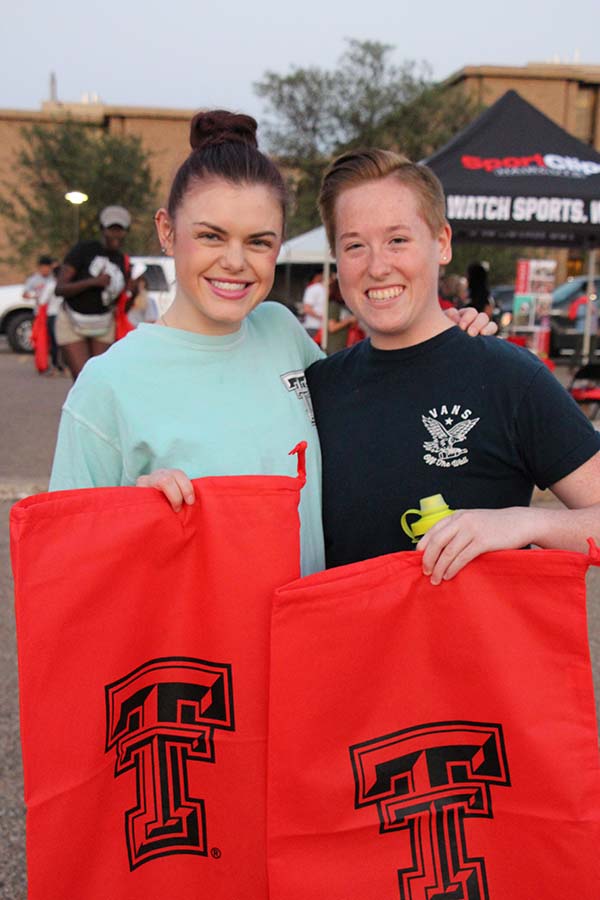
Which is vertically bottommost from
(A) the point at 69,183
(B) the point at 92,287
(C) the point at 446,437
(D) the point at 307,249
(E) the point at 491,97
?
(C) the point at 446,437

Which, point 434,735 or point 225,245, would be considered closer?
point 434,735

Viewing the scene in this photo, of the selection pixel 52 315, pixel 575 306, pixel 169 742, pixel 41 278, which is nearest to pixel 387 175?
pixel 169 742

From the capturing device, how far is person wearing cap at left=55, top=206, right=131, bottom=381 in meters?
7.81

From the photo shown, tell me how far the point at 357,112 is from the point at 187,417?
31.2 m

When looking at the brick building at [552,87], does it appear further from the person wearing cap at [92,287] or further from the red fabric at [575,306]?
the person wearing cap at [92,287]

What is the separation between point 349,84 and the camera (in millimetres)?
30891

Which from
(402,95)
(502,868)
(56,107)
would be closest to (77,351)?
(502,868)

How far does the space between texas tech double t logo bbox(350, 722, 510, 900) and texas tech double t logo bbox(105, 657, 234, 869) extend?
0.90 feet

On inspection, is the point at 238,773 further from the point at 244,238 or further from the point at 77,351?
the point at 77,351

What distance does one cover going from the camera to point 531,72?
3594 cm

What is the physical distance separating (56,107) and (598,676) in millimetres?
41901

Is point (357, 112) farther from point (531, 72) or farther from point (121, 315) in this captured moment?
point (121, 315)

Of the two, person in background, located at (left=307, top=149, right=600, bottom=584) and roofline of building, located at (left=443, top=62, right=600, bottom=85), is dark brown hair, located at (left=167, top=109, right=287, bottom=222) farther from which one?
roofline of building, located at (left=443, top=62, right=600, bottom=85)

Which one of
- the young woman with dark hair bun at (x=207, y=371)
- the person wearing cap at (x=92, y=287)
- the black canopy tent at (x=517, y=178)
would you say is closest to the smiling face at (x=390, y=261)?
the young woman with dark hair bun at (x=207, y=371)
